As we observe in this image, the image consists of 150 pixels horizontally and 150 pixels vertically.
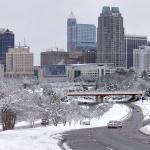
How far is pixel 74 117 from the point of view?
8988 cm

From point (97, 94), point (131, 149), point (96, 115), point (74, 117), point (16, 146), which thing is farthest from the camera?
point (97, 94)

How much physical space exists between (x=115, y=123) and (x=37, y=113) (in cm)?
1267

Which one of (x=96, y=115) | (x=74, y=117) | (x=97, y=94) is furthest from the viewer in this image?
(x=97, y=94)

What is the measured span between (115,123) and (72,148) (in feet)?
118

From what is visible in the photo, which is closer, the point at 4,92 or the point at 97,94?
the point at 4,92

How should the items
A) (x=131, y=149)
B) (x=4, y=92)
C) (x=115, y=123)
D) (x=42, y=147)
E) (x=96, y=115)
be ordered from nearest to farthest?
(x=42, y=147)
(x=131, y=149)
(x=115, y=123)
(x=4, y=92)
(x=96, y=115)

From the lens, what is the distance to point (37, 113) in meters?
76.2

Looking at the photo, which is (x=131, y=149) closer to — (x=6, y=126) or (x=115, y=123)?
(x=6, y=126)

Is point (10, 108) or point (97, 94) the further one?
point (97, 94)

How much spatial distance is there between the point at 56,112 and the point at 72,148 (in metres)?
43.4

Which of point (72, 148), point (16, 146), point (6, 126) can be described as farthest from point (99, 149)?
point (6, 126)

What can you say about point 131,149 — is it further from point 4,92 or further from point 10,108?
point 4,92

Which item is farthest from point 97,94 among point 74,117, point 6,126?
point 6,126

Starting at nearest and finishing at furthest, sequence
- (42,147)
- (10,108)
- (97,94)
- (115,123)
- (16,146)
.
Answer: (16,146)
(42,147)
(10,108)
(115,123)
(97,94)
